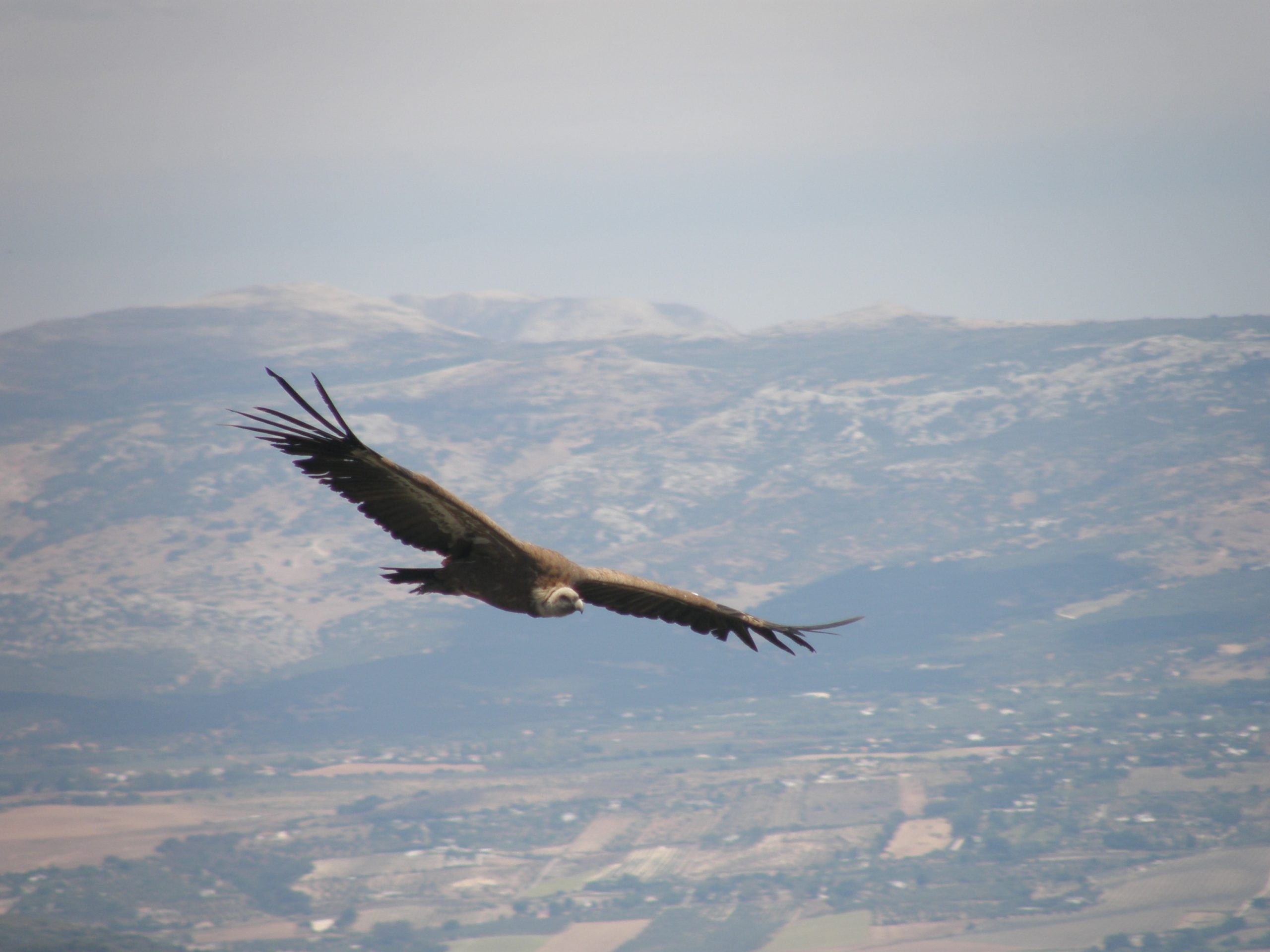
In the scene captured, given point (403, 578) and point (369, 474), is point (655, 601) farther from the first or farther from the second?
point (369, 474)

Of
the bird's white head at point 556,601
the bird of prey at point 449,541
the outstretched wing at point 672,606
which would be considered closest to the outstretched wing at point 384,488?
the bird of prey at point 449,541

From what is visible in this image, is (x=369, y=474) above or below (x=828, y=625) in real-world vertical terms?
above

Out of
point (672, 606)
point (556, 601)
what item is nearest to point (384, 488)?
point (556, 601)

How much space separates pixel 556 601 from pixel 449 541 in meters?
1.99

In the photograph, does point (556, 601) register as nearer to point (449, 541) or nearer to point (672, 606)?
point (449, 541)

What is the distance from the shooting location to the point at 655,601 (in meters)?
24.2

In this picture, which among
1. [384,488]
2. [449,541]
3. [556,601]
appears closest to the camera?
[384,488]

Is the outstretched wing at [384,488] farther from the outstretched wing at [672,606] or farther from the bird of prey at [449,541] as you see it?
the outstretched wing at [672,606]

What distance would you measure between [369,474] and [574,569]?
4.58 metres

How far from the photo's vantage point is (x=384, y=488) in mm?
19109

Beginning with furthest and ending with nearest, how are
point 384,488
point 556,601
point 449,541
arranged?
point 556,601
point 449,541
point 384,488

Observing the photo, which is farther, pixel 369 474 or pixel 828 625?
pixel 828 625

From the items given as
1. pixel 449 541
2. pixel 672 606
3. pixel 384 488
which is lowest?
pixel 672 606

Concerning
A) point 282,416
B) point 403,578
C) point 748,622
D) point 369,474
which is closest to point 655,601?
point 748,622
